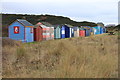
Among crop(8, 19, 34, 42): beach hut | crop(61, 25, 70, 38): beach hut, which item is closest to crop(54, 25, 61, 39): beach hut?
crop(61, 25, 70, 38): beach hut

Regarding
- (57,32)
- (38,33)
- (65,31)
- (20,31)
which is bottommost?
(38,33)

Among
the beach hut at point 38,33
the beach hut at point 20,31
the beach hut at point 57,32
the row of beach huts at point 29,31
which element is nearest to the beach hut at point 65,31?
→ the beach hut at point 57,32

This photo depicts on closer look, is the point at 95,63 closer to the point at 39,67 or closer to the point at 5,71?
the point at 39,67

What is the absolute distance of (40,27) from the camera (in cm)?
2050

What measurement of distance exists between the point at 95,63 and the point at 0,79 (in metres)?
2.60

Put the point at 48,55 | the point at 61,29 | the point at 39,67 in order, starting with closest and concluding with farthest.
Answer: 1. the point at 39,67
2. the point at 48,55
3. the point at 61,29

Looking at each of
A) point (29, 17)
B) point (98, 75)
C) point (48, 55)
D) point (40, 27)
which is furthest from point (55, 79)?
point (29, 17)

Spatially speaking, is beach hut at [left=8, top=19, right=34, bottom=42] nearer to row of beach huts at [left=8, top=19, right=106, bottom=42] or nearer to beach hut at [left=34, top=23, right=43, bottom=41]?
row of beach huts at [left=8, top=19, right=106, bottom=42]

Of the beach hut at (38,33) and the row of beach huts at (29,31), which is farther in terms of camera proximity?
the beach hut at (38,33)

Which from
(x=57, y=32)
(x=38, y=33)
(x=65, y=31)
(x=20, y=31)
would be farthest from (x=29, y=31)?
(x=65, y=31)

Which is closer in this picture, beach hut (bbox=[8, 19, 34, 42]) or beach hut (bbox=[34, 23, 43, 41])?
beach hut (bbox=[8, 19, 34, 42])

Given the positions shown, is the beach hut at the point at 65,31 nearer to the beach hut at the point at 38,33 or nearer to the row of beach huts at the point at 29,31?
the row of beach huts at the point at 29,31

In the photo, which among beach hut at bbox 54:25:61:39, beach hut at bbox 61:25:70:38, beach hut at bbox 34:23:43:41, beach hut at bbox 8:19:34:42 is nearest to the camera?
beach hut at bbox 8:19:34:42

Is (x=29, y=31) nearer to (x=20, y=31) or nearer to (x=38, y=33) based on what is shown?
(x=20, y=31)
